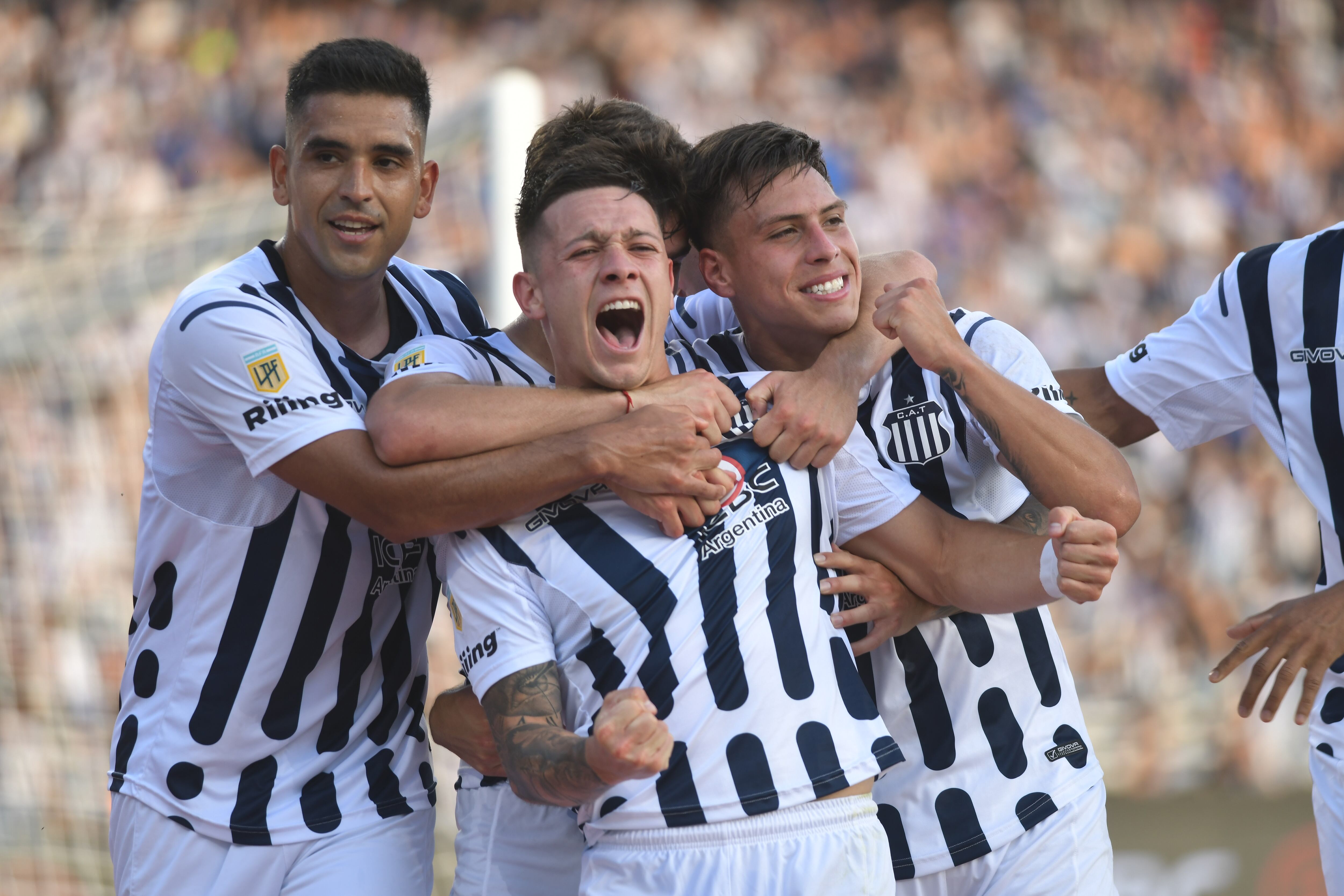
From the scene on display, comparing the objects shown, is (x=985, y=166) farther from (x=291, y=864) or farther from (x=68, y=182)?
(x=291, y=864)

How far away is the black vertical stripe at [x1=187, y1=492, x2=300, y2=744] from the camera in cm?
266

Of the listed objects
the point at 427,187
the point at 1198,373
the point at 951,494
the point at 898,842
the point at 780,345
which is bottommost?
the point at 898,842

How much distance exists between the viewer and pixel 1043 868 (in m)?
2.56

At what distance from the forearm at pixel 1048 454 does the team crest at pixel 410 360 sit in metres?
1.05

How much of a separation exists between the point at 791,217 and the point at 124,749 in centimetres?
185

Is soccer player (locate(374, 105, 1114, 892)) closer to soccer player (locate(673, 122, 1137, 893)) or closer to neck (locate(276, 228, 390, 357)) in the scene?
soccer player (locate(673, 122, 1137, 893))

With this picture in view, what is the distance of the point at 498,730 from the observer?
2141 millimetres

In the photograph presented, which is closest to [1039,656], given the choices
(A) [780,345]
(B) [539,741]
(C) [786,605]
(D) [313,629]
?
(C) [786,605]

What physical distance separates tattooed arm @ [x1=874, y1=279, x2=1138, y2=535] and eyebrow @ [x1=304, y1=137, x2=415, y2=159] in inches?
44.3

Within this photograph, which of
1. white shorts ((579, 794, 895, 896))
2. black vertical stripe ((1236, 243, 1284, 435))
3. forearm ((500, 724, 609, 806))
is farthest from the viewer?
black vertical stripe ((1236, 243, 1284, 435))

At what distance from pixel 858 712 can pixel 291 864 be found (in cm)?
126

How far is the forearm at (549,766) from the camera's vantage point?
196 centimetres

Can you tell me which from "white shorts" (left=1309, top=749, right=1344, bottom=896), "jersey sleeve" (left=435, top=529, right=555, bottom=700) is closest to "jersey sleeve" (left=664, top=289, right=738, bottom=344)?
"jersey sleeve" (left=435, top=529, right=555, bottom=700)

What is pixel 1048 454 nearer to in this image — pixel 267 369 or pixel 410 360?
pixel 410 360
